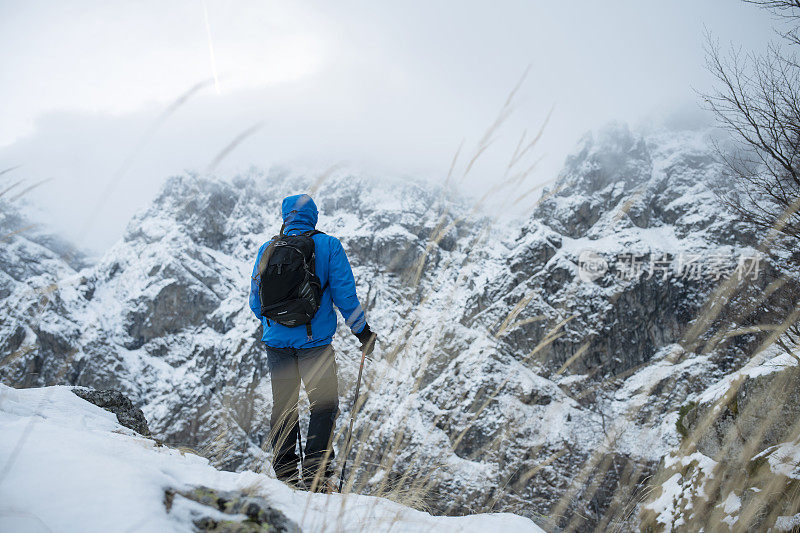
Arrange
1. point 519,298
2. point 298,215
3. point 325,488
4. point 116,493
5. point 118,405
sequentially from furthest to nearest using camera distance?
point 519,298
point 118,405
point 298,215
point 325,488
point 116,493

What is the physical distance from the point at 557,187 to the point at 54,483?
269 centimetres

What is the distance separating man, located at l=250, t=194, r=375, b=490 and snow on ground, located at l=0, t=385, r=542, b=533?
1.14 m

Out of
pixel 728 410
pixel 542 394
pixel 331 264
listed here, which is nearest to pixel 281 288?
pixel 331 264

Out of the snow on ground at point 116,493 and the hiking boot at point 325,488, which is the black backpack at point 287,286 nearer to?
the hiking boot at point 325,488

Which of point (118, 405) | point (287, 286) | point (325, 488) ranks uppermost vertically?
point (287, 286)

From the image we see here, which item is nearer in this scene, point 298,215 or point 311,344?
point 311,344

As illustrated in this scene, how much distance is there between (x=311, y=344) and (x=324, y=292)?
1.44ft

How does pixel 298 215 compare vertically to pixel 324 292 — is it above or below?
above

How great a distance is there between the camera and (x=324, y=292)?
3264 mm

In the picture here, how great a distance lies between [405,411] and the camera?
228 cm

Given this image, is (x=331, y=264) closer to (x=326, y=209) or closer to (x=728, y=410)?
(x=728, y=410)

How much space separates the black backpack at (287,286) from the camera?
9.82 ft

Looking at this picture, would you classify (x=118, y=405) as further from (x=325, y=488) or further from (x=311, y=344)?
(x=325, y=488)

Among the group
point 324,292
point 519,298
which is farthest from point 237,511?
point 519,298
